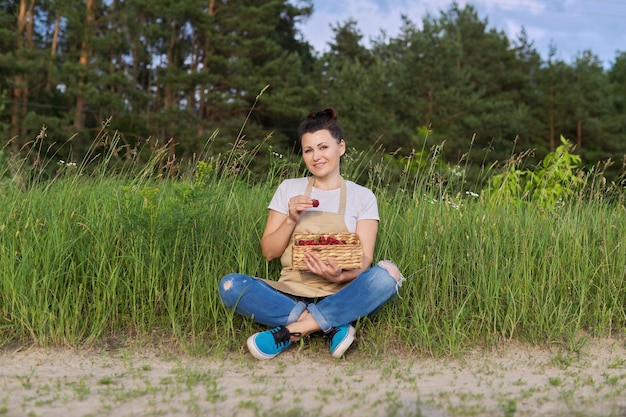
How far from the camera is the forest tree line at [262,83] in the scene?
2138cm

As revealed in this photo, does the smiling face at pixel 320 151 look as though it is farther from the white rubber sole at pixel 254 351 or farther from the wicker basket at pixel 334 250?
the white rubber sole at pixel 254 351

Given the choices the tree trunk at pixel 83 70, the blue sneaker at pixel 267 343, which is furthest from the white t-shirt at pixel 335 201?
the tree trunk at pixel 83 70

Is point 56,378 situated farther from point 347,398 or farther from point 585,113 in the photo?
point 585,113

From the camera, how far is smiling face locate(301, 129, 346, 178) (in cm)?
355

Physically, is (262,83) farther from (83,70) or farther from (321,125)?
(321,125)

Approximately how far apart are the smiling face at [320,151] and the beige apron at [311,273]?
213 mm

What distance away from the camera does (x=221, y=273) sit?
3.95 m

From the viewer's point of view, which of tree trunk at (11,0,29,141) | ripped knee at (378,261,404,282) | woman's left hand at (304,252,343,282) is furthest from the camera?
tree trunk at (11,0,29,141)

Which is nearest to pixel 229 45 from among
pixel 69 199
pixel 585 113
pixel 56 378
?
pixel 585 113

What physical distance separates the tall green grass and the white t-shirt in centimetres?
40

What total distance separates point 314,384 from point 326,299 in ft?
1.83

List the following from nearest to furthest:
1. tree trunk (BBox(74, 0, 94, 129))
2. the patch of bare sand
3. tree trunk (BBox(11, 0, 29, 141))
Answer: the patch of bare sand, tree trunk (BBox(11, 0, 29, 141)), tree trunk (BBox(74, 0, 94, 129))

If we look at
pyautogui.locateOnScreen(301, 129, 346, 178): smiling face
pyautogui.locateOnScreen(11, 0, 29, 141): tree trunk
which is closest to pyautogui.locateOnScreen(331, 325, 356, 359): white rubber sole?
pyautogui.locateOnScreen(301, 129, 346, 178): smiling face

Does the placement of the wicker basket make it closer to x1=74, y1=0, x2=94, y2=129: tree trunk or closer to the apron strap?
the apron strap
